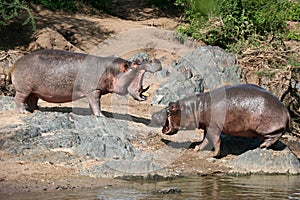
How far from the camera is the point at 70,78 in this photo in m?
11.3

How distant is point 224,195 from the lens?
8430 millimetres

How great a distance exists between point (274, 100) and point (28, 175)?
418cm

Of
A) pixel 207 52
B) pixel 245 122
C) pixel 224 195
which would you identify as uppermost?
pixel 207 52

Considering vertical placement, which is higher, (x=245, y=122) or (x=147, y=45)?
(x=147, y=45)

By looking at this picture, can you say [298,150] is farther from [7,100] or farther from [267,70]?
[7,100]

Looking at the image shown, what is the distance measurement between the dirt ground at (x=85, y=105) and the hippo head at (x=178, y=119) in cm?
39

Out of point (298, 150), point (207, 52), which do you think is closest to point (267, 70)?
point (207, 52)

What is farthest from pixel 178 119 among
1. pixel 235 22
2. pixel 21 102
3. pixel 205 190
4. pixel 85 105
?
pixel 235 22

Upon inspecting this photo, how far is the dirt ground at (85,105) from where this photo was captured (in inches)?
336

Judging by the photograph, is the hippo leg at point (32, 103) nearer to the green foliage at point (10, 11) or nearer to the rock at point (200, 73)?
the rock at point (200, 73)

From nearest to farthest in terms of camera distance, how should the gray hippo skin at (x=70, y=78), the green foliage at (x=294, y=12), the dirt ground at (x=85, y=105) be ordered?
the dirt ground at (x=85, y=105)
the gray hippo skin at (x=70, y=78)
the green foliage at (x=294, y=12)

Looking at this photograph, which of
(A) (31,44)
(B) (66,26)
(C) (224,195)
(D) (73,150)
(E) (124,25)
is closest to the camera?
(C) (224,195)

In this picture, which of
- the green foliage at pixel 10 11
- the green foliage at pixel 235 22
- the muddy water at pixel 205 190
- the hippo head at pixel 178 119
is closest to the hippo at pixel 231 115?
the hippo head at pixel 178 119

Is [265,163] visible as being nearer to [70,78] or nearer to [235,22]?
[70,78]
